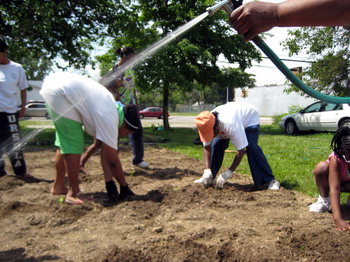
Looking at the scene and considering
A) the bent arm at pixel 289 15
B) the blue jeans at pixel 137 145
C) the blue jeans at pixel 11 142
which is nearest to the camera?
the bent arm at pixel 289 15

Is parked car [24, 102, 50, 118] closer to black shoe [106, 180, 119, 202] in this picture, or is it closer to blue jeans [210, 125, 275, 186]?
black shoe [106, 180, 119, 202]

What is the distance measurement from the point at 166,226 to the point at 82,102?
1.48 meters

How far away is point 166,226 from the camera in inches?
118

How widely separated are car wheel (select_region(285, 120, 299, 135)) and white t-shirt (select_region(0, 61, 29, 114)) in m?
11.4

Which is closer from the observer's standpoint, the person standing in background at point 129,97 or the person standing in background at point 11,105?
the person standing in background at point 11,105

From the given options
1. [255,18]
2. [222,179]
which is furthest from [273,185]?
[255,18]

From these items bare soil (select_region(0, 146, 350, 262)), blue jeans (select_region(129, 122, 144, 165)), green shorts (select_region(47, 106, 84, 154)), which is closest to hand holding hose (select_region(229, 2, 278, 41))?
bare soil (select_region(0, 146, 350, 262))

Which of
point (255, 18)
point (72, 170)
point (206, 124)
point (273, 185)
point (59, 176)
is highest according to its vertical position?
point (255, 18)

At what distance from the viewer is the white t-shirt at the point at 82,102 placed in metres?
3.27

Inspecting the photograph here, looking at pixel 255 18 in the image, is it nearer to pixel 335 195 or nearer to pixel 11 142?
pixel 335 195

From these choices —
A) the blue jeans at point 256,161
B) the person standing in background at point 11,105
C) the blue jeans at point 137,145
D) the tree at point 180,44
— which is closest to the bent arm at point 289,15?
the blue jeans at point 256,161

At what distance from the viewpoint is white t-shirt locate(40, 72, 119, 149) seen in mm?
3273

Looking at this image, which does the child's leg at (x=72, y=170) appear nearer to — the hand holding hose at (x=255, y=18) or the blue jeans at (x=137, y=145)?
the blue jeans at (x=137, y=145)

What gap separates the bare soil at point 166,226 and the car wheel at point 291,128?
9.68 meters
